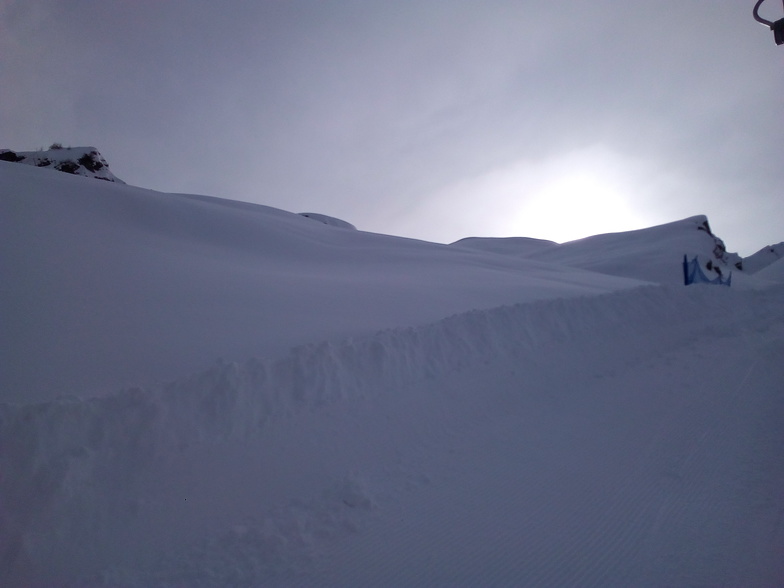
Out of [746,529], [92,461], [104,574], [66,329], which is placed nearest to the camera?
[104,574]

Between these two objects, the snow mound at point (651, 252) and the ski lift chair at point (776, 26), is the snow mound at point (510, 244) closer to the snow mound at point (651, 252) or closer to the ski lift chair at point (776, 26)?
the snow mound at point (651, 252)

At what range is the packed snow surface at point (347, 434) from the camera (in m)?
3.37

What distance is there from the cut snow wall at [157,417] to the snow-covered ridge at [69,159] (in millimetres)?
19086

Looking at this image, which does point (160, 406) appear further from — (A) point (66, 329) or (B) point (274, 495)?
(A) point (66, 329)

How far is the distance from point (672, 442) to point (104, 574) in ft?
17.2

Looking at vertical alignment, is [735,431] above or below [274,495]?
above

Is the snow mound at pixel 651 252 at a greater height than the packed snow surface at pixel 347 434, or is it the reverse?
the snow mound at pixel 651 252

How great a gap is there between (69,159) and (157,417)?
21.8 m

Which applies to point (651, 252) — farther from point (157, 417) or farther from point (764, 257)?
point (764, 257)

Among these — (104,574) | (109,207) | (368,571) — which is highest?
(109,207)

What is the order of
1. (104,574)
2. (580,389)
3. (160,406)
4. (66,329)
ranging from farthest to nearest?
(580,389) < (66,329) < (160,406) < (104,574)

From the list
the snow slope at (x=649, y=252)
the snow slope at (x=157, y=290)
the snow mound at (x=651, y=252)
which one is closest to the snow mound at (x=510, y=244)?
the snow slope at (x=649, y=252)

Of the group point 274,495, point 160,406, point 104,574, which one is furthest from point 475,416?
point 104,574

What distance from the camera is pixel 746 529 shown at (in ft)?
11.5
